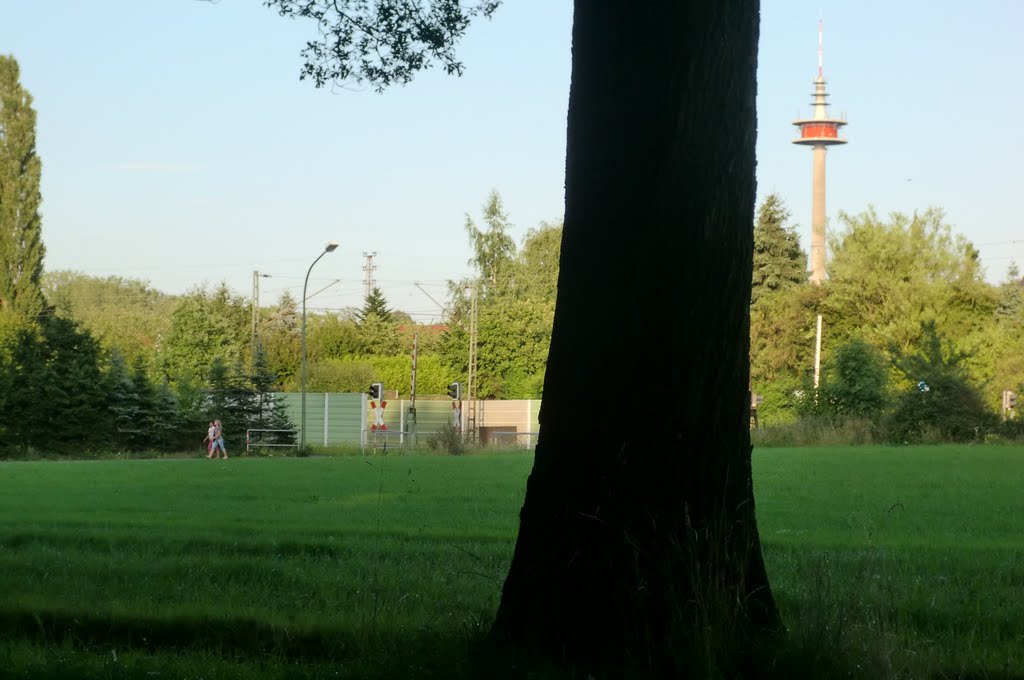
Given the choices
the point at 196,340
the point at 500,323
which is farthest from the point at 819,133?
the point at 196,340

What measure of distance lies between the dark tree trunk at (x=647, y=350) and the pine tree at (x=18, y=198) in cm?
6444

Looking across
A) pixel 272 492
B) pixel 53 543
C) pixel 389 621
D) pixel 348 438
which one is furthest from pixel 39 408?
pixel 389 621

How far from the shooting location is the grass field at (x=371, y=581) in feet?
18.0

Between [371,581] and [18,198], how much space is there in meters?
63.2

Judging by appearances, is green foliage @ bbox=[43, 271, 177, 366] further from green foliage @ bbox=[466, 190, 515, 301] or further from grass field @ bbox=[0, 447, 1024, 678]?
grass field @ bbox=[0, 447, 1024, 678]

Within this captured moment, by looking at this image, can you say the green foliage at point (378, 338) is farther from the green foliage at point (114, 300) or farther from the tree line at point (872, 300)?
the tree line at point (872, 300)

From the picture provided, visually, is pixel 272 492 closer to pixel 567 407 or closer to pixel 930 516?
pixel 930 516

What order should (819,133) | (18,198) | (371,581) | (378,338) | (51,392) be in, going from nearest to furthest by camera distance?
(371,581), (51,392), (18,198), (378,338), (819,133)

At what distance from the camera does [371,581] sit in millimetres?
7938

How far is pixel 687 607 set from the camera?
5098mm

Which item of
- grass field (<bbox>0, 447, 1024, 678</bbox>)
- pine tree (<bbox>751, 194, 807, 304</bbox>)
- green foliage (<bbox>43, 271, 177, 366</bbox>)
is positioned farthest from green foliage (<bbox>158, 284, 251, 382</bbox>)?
grass field (<bbox>0, 447, 1024, 678</bbox>)

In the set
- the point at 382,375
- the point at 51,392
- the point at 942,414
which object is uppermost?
the point at 382,375

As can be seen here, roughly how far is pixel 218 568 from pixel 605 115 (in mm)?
4681

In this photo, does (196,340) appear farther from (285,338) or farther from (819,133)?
(819,133)
